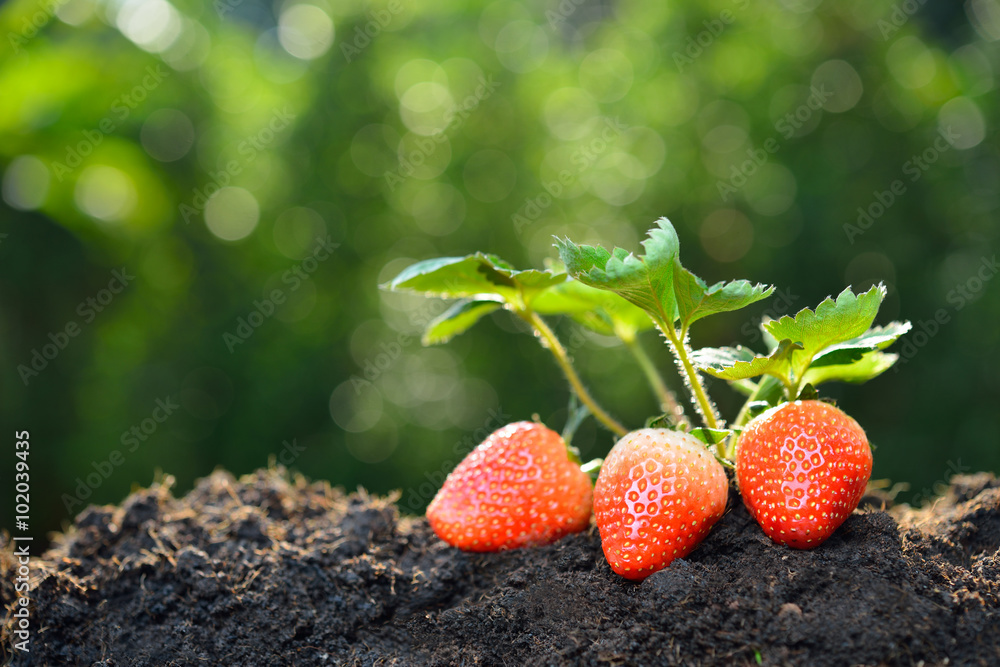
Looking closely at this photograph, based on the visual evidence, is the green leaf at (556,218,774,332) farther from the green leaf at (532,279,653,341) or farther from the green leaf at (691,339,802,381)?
the green leaf at (532,279,653,341)

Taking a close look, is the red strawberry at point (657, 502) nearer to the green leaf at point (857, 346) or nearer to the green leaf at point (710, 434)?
the green leaf at point (710, 434)

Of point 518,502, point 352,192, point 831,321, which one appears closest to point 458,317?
point 518,502

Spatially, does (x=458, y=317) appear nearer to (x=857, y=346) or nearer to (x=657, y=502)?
(x=657, y=502)

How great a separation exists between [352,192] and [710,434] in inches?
90.7

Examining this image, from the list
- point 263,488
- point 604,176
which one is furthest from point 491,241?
point 263,488

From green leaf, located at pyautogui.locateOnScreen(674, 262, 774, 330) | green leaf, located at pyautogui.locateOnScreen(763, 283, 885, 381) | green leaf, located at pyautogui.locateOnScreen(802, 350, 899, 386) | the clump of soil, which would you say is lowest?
the clump of soil

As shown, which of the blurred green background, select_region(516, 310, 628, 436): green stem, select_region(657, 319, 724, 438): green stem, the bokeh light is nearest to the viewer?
select_region(657, 319, 724, 438): green stem

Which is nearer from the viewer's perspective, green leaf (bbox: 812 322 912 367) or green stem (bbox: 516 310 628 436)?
green leaf (bbox: 812 322 912 367)

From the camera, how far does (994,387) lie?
7.90 feet

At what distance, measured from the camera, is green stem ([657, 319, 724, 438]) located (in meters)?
0.82

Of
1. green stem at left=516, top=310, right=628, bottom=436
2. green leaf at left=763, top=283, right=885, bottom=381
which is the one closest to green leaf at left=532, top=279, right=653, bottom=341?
green stem at left=516, top=310, right=628, bottom=436

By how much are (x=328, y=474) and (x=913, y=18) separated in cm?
270

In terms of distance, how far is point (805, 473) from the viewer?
2.52 feet

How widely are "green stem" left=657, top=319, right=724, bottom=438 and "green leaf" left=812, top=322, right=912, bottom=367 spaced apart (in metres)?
0.13
